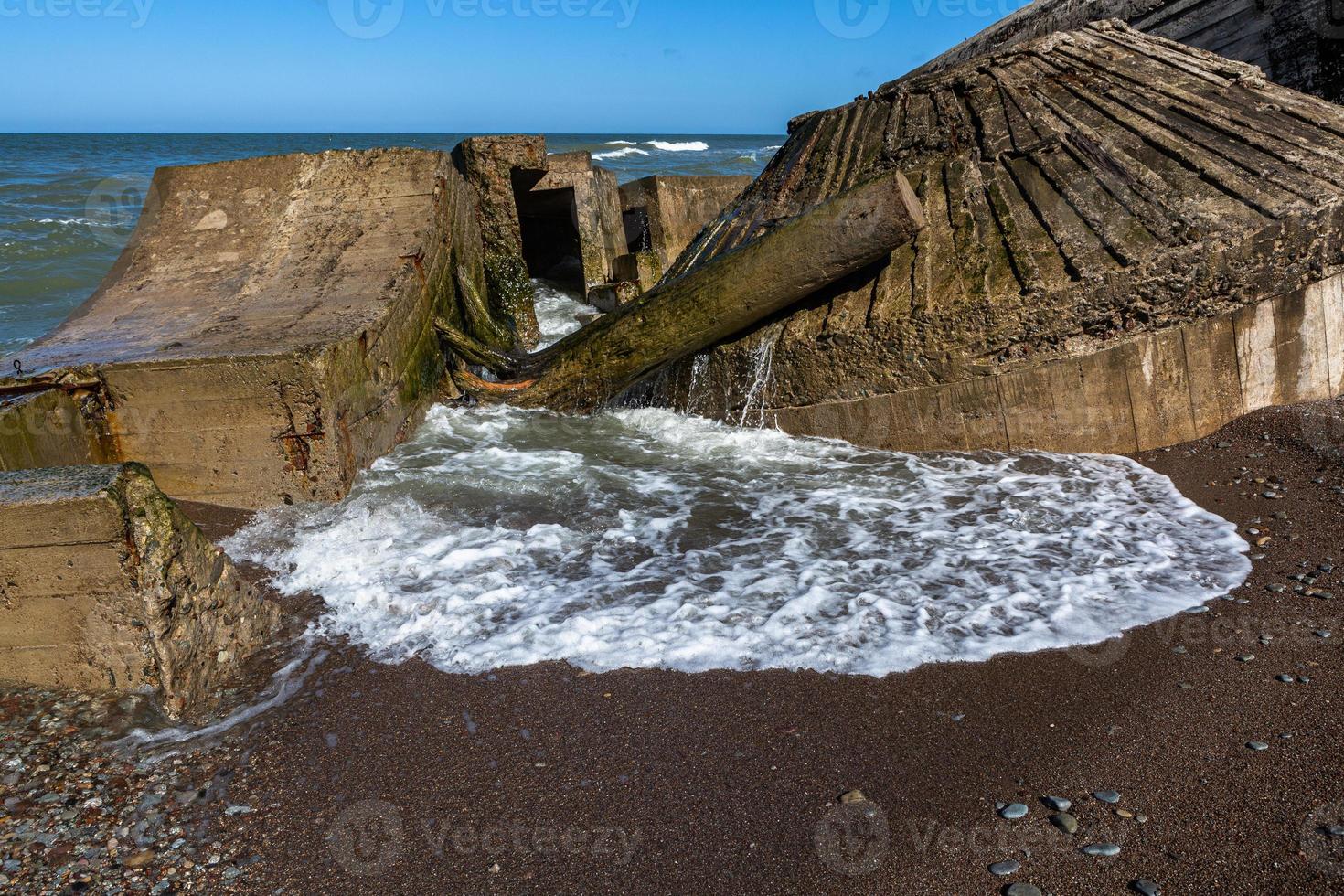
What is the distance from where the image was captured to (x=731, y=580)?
133 inches

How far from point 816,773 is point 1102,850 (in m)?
0.64

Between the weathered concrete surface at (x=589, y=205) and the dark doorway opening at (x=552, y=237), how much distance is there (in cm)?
10

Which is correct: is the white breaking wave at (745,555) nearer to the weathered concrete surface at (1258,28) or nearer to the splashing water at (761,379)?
the splashing water at (761,379)

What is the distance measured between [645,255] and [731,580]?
19.7ft

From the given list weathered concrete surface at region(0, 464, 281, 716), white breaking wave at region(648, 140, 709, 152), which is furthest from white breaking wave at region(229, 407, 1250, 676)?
white breaking wave at region(648, 140, 709, 152)

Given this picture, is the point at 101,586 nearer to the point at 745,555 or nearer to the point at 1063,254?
the point at 745,555

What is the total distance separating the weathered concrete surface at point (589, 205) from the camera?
365 inches

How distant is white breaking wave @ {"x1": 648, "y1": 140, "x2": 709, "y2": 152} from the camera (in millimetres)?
52222

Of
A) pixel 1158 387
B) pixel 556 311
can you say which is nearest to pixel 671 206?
pixel 556 311

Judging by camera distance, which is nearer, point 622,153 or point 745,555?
point 745,555

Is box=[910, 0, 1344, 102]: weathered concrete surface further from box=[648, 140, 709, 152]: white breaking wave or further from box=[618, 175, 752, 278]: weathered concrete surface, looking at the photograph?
box=[648, 140, 709, 152]: white breaking wave

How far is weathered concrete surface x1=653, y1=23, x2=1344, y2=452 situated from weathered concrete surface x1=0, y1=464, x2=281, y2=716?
3003mm

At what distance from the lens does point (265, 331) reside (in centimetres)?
434

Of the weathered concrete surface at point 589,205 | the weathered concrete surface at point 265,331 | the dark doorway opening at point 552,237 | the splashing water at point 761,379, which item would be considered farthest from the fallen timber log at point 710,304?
the dark doorway opening at point 552,237
